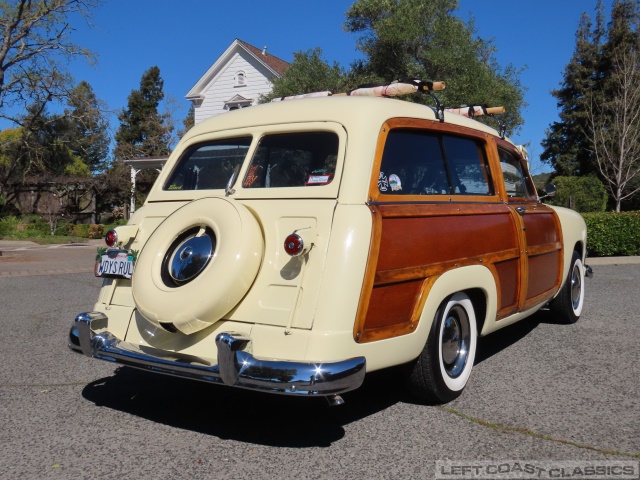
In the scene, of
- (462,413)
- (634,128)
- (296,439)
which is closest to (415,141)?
(462,413)

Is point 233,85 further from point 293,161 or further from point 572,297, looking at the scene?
point 293,161

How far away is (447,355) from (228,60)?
29.3 m

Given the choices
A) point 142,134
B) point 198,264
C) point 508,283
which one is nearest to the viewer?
point 198,264

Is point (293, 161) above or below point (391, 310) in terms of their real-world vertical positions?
above

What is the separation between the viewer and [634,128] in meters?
21.9

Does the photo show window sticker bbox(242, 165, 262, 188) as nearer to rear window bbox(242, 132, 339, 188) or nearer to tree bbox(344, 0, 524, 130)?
rear window bbox(242, 132, 339, 188)

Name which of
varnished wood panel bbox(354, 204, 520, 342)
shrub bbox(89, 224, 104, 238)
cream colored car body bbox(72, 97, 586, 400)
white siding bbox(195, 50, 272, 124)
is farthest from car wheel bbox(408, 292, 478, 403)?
white siding bbox(195, 50, 272, 124)

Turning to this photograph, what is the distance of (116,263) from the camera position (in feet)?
13.0

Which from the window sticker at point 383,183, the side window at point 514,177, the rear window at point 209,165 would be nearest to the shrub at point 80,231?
the rear window at point 209,165

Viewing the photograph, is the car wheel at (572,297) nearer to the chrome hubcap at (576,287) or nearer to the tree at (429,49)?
the chrome hubcap at (576,287)

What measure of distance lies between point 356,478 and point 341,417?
88 cm

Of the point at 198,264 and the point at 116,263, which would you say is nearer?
the point at 198,264

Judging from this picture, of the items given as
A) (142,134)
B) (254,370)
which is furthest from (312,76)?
(142,134)

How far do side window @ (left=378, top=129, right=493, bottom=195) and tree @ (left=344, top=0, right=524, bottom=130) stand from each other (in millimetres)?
13642
